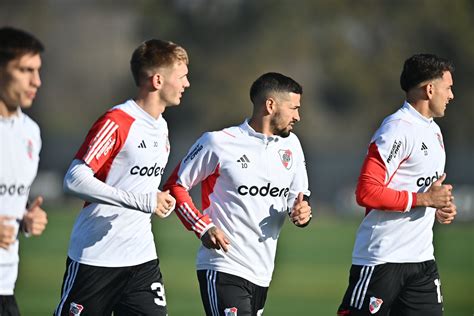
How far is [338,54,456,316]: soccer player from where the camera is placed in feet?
28.6

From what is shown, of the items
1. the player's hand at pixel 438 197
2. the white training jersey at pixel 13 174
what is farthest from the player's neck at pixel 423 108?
the white training jersey at pixel 13 174

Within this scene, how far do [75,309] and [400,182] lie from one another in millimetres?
2779

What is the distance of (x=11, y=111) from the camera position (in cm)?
701

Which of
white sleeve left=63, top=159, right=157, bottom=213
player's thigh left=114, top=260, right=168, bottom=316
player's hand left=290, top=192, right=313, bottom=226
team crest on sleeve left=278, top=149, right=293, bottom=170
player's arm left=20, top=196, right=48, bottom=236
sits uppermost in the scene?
team crest on sleeve left=278, top=149, right=293, bottom=170

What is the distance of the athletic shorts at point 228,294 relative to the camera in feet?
27.8

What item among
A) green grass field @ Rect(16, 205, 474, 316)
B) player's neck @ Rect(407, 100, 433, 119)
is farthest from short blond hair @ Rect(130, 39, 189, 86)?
green grass field @ Rect(16, 205, 474, 316)

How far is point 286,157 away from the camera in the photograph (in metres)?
8.92

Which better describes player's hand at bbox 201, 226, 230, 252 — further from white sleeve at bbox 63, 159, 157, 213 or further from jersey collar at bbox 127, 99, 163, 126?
jersey collar at bbox 127, 99, 163, 126

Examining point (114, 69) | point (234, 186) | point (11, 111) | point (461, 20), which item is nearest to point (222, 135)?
point (234, 186)

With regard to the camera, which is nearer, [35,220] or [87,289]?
[35,220]

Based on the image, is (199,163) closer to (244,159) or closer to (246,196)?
(244,159)

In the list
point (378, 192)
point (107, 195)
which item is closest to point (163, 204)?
point (107, 195)

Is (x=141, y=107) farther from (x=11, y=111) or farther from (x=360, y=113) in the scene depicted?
(x=360, y=113)

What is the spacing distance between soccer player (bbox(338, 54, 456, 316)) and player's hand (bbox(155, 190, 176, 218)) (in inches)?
66.3
